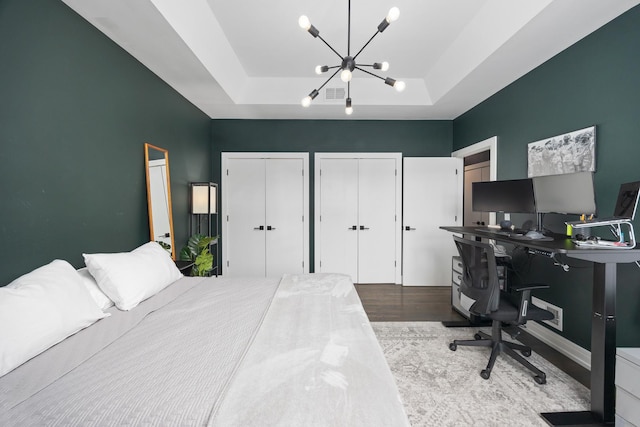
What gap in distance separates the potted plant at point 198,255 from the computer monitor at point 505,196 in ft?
10.5

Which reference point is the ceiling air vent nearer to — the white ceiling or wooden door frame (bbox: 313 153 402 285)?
the white ceiling

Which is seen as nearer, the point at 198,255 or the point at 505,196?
the point at 505,196

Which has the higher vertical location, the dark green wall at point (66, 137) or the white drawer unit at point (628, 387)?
the dark green wall at point (66, 137)

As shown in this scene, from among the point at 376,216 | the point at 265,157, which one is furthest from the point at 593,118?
the point at 265,157

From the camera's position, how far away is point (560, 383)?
2.10 metres

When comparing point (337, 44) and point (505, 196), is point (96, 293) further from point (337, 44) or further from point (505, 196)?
point (505, 196)

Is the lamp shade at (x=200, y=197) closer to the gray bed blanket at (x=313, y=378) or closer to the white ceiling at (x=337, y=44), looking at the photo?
the white ceiling at (x=337, y=44)

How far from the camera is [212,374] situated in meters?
1.02

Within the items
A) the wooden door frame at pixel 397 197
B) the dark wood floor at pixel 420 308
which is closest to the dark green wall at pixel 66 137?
the wooden door frame at pixel 397 197

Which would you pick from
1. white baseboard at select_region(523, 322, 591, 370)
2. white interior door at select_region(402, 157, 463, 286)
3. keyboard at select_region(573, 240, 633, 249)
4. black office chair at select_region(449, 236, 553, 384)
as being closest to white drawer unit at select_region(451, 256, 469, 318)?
white baseboard at select_region(523, 322, 591, 370)

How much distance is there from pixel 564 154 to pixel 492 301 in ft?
4.98

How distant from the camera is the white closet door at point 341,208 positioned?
464 centimetres

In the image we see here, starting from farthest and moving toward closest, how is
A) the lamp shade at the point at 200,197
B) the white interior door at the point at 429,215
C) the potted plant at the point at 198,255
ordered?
the white interior door at the point at 429,215 < the lamp shade at the point at 200,197 < the potted plant at the point at 198,255

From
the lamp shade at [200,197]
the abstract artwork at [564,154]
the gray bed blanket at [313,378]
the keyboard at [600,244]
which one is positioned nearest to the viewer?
the gray bed blanket at [313,378]
